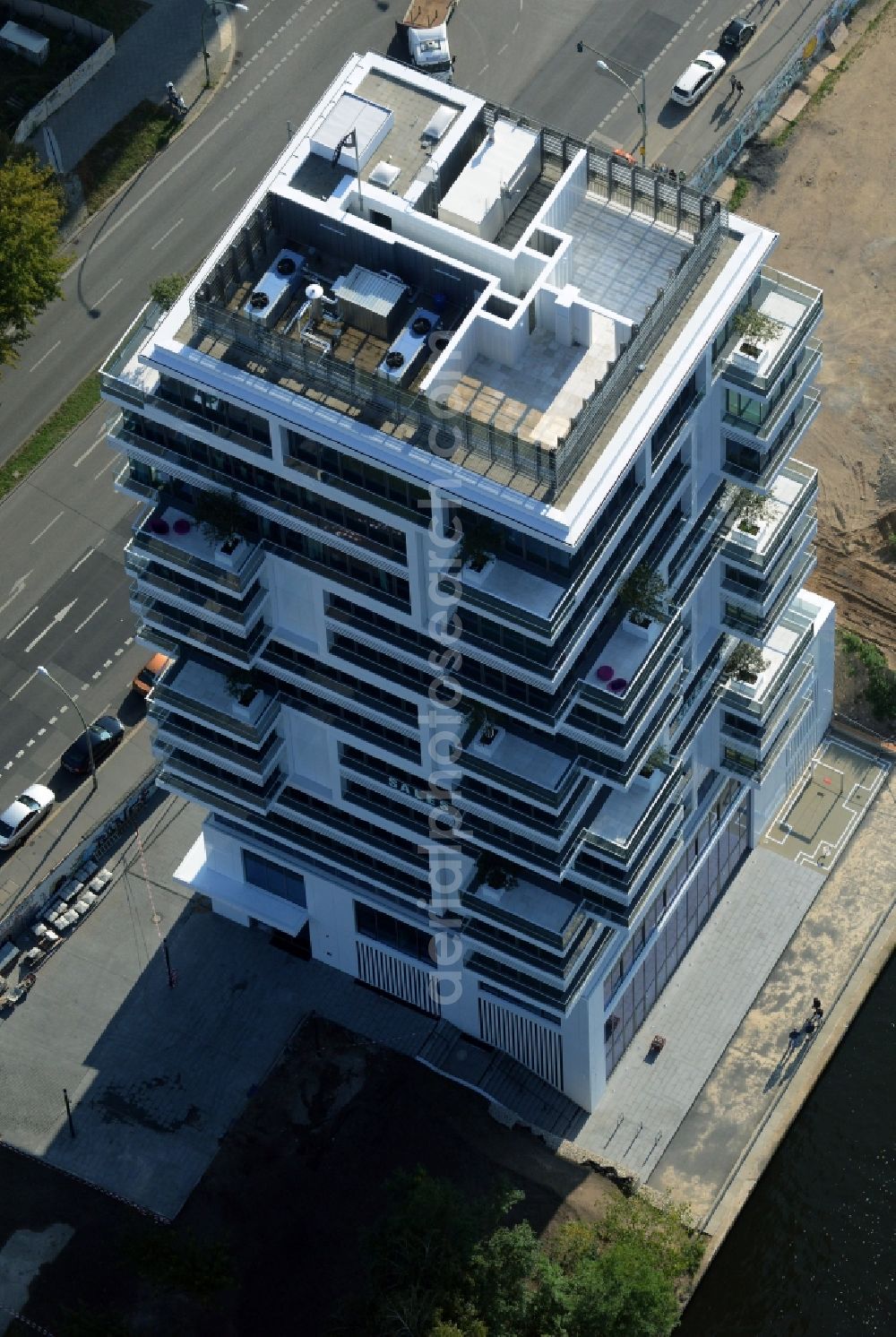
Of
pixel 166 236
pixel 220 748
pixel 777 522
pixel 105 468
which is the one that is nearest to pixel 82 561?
pixel 105 468

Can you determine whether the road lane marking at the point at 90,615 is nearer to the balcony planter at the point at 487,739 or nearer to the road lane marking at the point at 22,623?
the road lane marking at the point at 22,623

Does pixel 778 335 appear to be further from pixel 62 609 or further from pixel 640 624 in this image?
pixel 62 609

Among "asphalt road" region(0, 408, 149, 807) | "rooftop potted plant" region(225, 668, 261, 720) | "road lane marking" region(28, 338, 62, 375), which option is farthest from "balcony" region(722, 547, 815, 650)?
"road lane marking" region(28, 338, 62, 375)

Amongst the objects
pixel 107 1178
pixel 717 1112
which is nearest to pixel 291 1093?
pixel 107 1178

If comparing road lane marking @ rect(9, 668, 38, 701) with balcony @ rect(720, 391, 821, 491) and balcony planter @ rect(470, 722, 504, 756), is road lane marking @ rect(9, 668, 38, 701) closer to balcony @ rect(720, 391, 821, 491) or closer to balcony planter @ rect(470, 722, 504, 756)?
balcony planter @ rect(470, 722, 504, 756)

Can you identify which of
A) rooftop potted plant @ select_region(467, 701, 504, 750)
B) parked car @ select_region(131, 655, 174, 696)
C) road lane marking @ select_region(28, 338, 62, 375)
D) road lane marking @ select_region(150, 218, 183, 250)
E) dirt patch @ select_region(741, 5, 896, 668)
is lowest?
rooftop potted plant @ select_region(467, 701, 504, 750)

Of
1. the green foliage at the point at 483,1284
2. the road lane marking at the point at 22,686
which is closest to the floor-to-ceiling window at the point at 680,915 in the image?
the green foliage at the point at 483,1284
